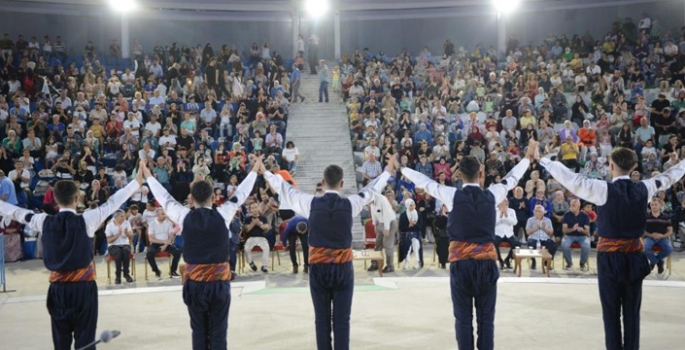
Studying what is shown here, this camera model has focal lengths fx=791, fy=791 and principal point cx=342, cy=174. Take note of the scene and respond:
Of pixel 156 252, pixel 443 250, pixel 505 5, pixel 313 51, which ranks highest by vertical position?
pixel 505 5

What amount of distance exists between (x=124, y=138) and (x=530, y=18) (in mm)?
17992

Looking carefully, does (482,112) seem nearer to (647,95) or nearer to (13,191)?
(647,95)

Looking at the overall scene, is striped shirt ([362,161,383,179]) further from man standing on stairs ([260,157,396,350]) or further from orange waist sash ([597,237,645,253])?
orange waist sash ([597,237,645,253])

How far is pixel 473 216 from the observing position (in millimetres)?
6949

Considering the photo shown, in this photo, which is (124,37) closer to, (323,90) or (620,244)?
(323,90)

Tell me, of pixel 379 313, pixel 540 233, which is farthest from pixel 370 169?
pixel 379 313

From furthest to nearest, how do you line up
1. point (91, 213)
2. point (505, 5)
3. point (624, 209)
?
point (505, 5) < point (624, 209) < point (91, 213)

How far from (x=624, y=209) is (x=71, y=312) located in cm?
483

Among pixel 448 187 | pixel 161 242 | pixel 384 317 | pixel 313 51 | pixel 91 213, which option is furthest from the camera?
pixel 313 51

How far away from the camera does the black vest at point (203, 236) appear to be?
21.7 ft

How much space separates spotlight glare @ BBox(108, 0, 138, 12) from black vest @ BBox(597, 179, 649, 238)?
70.8 feet

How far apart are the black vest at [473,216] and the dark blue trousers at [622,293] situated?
1.07m

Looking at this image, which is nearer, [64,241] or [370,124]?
[64,241]

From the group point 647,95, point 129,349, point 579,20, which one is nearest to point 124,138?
point 129,349
